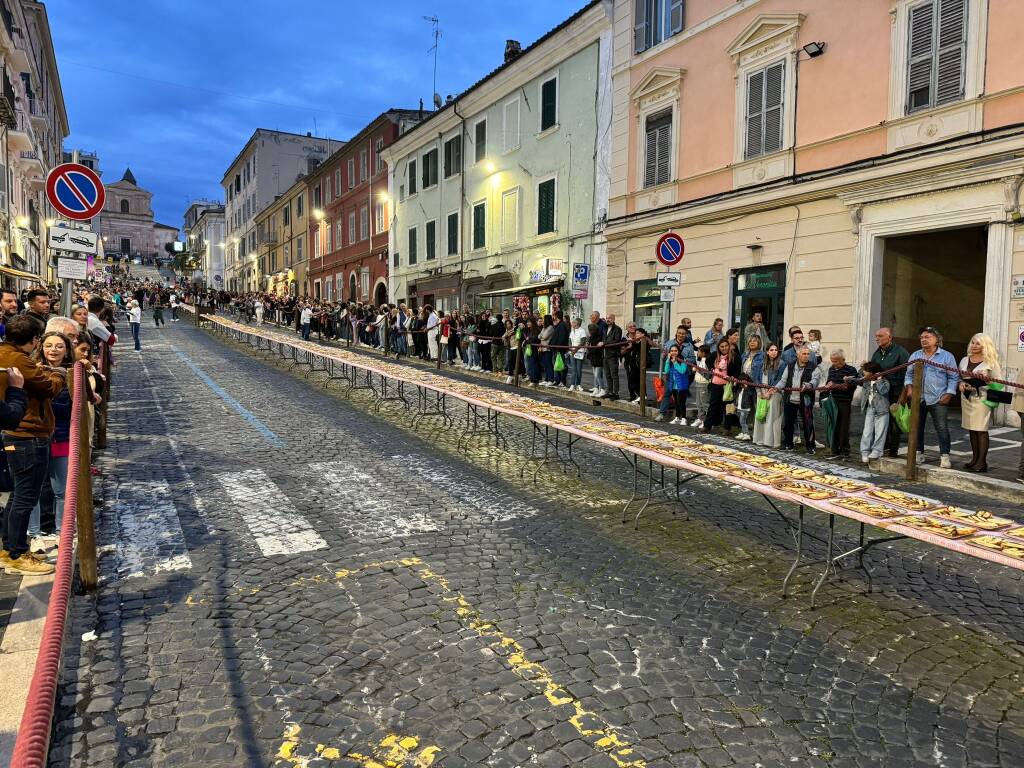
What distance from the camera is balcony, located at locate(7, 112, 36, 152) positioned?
113 ft

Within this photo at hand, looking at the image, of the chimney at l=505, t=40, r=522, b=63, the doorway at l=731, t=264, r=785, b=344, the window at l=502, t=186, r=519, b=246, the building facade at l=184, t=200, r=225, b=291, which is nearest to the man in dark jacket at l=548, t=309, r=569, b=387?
the doorway at l=731, t=264, r=785, b=344

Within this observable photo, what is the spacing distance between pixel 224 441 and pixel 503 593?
20.0ft

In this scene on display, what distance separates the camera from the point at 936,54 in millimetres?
12820

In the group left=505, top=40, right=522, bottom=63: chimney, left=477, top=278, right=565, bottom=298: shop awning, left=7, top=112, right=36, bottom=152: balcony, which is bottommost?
left=477, top=278, right=565, bottom=298: shop awning

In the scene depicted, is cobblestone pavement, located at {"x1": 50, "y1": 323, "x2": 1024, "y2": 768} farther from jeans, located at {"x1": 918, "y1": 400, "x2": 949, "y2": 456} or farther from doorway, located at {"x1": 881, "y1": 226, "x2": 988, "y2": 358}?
doorway, located at {"x1": 881, "y1": 226, "x2": 988, "y2": 358}

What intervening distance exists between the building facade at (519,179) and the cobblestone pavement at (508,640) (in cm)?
1572

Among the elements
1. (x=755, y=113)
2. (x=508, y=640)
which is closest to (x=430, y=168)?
(x=755, y=113)

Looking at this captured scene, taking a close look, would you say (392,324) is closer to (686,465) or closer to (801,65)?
(801,65)

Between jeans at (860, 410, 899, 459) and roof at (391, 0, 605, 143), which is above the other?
roof at (391, 0, 605, 143)

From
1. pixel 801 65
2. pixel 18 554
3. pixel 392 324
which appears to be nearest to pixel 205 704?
pixel 18 554

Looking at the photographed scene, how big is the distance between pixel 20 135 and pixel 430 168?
20.5 m

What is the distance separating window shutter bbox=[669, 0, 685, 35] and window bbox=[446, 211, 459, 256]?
1374 centimetres

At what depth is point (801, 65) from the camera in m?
15.3

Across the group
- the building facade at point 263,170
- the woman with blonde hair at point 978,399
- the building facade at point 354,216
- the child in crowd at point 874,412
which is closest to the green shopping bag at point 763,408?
the child in crowd at point 874,412
